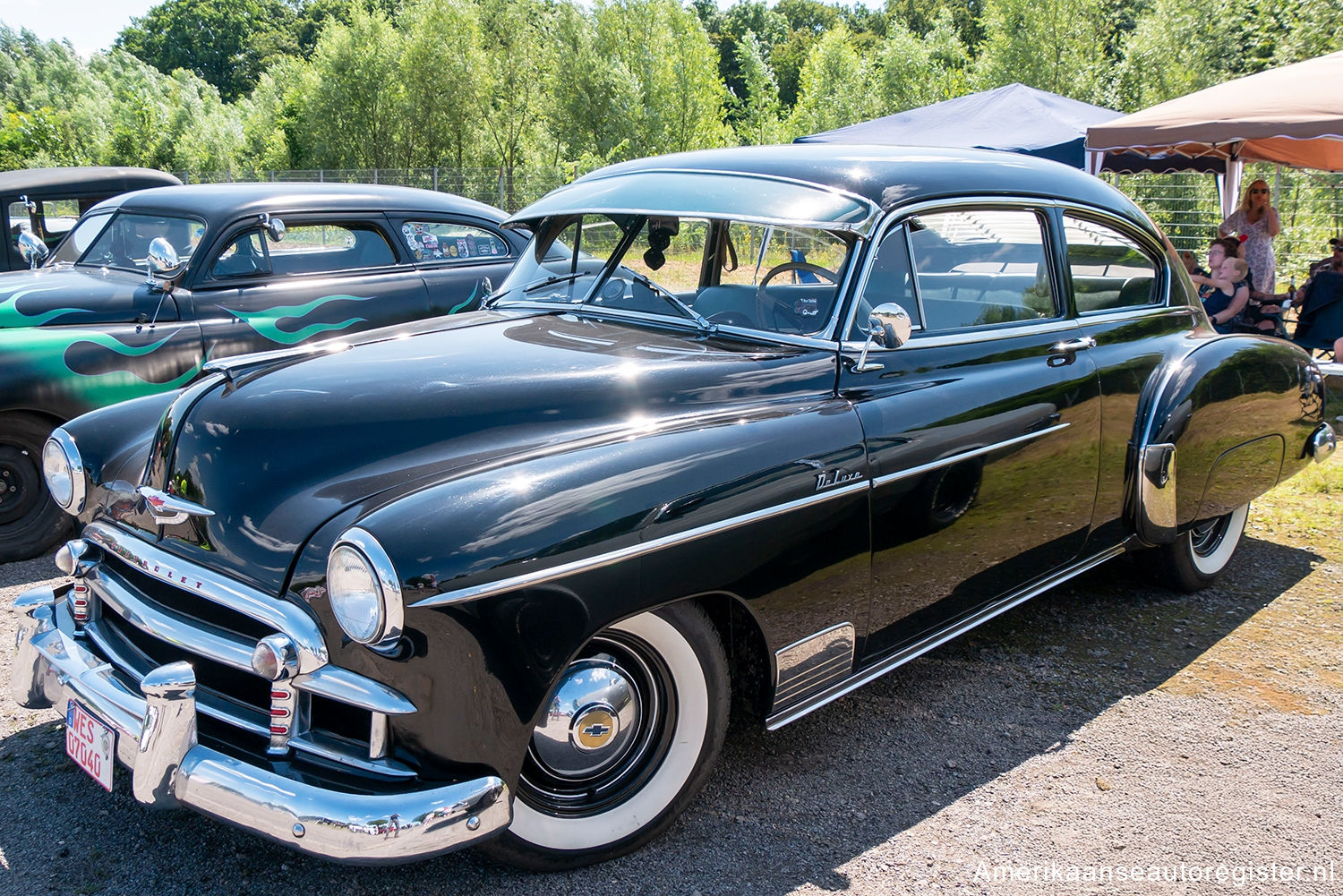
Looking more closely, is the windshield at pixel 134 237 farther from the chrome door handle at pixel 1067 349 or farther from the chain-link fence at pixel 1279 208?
the chain-link fence at pixel 1279 208

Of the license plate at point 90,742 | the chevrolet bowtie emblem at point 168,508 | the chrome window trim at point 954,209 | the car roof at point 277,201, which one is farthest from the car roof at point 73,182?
the chrome window trim at point 954,209

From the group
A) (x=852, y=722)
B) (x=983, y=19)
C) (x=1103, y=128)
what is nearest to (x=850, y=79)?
(x=983, y=19)

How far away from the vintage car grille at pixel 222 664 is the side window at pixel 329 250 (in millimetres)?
3379

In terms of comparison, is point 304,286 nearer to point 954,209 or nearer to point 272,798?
point 954,209

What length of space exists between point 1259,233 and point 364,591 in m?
9.24

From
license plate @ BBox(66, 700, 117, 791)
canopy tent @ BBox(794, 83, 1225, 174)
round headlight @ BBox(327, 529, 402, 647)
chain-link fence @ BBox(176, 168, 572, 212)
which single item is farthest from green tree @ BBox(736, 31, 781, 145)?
round headlight @ BBox(327, 529, 402, 647)

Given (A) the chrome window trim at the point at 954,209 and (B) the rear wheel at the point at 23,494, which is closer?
(A) the chrome window trim at the point at 954,209

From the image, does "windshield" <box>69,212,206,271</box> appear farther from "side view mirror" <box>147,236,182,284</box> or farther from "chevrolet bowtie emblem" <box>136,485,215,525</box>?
"chevrolet bowtie emblem" <box>136,485,215,525</box>

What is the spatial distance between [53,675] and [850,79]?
26240 millimetres

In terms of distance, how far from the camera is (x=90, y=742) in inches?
90.9

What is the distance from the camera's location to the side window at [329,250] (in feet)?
18.9

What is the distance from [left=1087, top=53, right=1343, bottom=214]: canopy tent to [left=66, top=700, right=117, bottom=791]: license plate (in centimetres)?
857

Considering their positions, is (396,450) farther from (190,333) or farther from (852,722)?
(190,333)

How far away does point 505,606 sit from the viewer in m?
2.07
